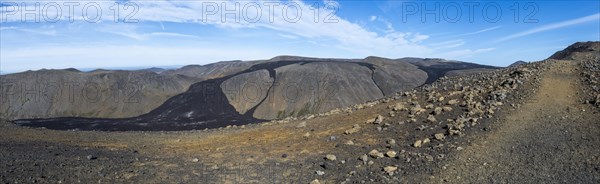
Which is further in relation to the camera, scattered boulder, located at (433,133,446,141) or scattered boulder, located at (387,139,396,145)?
scattered boulder, located at (387,139,396,145)

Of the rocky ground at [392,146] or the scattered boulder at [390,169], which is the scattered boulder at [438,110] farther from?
the scattered boulder at [390,169]

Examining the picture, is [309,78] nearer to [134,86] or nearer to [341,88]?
[341,88]

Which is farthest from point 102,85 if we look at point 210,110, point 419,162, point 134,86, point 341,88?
point 419,162

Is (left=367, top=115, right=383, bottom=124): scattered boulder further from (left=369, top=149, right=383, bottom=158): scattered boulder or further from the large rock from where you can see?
the large rock

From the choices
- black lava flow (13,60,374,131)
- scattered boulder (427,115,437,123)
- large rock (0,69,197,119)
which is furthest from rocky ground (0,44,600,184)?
large rock (0,69,197,119)

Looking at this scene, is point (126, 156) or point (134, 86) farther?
point (134, 86)

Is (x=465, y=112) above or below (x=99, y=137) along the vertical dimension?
above

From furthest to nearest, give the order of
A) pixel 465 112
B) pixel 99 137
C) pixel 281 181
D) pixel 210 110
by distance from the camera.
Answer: pixel 210 110 → pixel 99 137 → pixel 465 112 → pixel 281 181

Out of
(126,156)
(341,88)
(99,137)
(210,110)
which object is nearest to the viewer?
(126,156)
